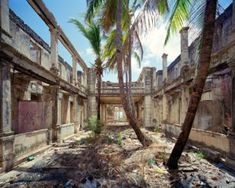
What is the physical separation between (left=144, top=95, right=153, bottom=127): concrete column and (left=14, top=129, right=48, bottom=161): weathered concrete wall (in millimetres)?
12753

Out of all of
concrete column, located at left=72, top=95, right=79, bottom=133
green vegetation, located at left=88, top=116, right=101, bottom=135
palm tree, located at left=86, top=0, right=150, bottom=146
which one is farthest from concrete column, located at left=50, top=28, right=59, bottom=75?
concrete column, located at left=72, top=95, right=79, bottom=133

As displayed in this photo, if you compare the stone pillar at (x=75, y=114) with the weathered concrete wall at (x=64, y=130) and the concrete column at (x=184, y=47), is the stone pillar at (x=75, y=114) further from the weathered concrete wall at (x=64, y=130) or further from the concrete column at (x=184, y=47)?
the concrete column at (x=184, y=47)

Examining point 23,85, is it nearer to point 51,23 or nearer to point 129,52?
point 51,23

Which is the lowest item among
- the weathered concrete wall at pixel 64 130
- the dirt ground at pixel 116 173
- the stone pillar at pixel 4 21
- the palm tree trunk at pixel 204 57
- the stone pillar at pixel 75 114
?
the dirt ground at pixel 116 173

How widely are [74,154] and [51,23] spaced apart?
21.6 feet

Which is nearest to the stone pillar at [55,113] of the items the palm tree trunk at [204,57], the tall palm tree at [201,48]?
the tall palm tree at [201,48]

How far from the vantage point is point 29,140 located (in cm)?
828

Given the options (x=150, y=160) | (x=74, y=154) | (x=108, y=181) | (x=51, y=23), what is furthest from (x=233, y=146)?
(x=51, y=23)

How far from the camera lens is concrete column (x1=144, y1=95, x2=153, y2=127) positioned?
21.2 metres

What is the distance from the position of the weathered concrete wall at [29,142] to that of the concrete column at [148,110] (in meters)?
12.8

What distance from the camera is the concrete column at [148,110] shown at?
69.6 ft

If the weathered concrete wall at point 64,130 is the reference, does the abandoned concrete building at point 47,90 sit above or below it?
above

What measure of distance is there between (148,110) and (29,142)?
577 inches

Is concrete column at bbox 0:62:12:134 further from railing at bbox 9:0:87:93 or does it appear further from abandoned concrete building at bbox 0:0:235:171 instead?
railing at bbox 9:0:87:93
